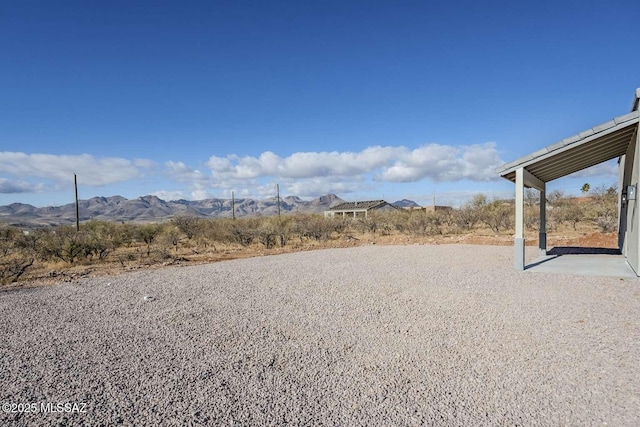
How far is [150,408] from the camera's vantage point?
2.97 meters

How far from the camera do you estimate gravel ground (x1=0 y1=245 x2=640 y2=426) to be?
291 centimetres

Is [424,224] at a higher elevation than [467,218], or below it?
below

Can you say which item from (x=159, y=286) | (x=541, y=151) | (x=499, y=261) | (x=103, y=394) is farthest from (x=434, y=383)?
(x=499, y=261)

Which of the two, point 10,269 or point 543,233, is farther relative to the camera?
point 543,233

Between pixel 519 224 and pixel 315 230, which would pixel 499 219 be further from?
pixel 519 224

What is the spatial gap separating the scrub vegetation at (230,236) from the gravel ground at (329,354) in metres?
5.35

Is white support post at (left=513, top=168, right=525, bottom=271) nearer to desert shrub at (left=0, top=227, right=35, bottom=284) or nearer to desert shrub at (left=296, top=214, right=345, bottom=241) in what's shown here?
desert shrub at (left=296, top=214, right=345, bottom=241)

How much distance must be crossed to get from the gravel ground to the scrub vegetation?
535 centimetres

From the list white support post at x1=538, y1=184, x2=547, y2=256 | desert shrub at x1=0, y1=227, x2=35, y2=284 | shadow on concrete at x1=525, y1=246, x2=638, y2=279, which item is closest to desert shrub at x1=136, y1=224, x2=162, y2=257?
desert shrub at x1=0, y1=227, x2=35, y2=284

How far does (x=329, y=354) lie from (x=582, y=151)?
903 cm

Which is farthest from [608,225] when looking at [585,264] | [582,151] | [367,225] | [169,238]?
[169,238]

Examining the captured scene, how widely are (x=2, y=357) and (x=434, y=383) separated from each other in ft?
15.6

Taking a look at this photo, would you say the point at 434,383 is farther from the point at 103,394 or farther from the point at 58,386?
the point at 58,386

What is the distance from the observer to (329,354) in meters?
4.06
